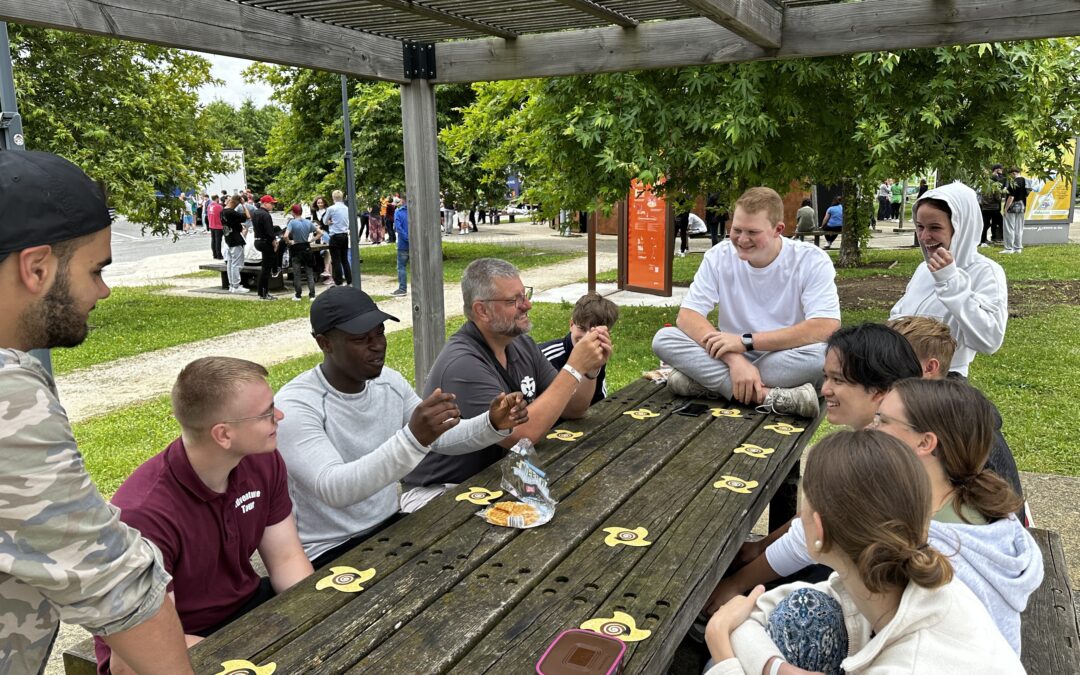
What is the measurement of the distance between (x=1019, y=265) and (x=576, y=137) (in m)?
11.8

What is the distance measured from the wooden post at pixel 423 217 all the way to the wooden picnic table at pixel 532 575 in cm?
222

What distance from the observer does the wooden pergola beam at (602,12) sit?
156 inches

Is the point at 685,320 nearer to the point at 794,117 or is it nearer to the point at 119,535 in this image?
the point at 119,535

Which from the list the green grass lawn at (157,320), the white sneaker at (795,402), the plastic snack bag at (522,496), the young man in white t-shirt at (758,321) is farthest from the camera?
the green grass lawn at (157,320)

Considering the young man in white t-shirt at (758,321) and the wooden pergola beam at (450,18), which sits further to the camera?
the young man in white t-shirt at (758,321)

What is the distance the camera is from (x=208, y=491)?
2242 mm

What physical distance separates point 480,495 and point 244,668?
1.11 meters

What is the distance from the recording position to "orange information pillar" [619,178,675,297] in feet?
39.4

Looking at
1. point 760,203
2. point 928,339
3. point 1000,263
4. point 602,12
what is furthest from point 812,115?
point 1000,263

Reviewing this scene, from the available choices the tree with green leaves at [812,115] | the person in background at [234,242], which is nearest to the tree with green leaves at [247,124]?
the person in background at [234,242]

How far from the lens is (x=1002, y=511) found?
6.92 feet

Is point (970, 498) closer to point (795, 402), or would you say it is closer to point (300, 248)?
point (795, 402)

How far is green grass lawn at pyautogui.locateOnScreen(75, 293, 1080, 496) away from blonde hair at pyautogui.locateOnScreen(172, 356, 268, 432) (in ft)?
12.3

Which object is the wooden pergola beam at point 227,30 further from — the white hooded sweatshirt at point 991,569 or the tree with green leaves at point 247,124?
the tree with green leaves at point 247,124
